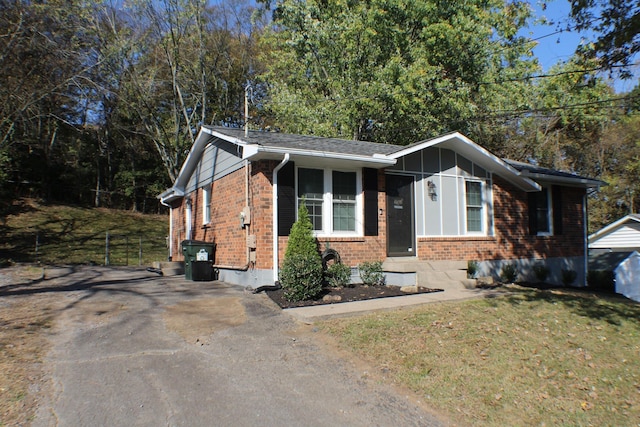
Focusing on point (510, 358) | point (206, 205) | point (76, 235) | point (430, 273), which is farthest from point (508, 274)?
point (76, 235)

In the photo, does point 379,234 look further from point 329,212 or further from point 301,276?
point 301,276

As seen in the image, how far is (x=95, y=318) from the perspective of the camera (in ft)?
23.2

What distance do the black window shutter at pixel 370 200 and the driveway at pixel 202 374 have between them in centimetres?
366

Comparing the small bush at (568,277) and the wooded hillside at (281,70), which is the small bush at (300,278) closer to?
the small bush at (568,277)

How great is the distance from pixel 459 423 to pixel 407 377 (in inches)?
37.2

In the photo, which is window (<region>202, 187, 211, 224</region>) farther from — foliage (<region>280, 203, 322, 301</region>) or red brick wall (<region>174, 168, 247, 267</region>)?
foliage (<region>280, 203, 322, 301</region>)

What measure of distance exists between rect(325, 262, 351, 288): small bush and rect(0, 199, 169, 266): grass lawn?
10.6 m

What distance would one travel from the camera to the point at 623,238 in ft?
78.6

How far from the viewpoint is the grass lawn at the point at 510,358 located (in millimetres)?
4324

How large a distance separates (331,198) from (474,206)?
4683 mm

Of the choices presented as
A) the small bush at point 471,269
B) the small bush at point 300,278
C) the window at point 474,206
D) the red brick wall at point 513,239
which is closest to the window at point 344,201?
the red brick wall at point 513,239

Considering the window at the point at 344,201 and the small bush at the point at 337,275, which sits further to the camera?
the window at the point at 344,201

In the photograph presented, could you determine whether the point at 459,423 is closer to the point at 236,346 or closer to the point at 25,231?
the point at 236,346

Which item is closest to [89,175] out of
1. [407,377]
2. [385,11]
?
[385,11]
